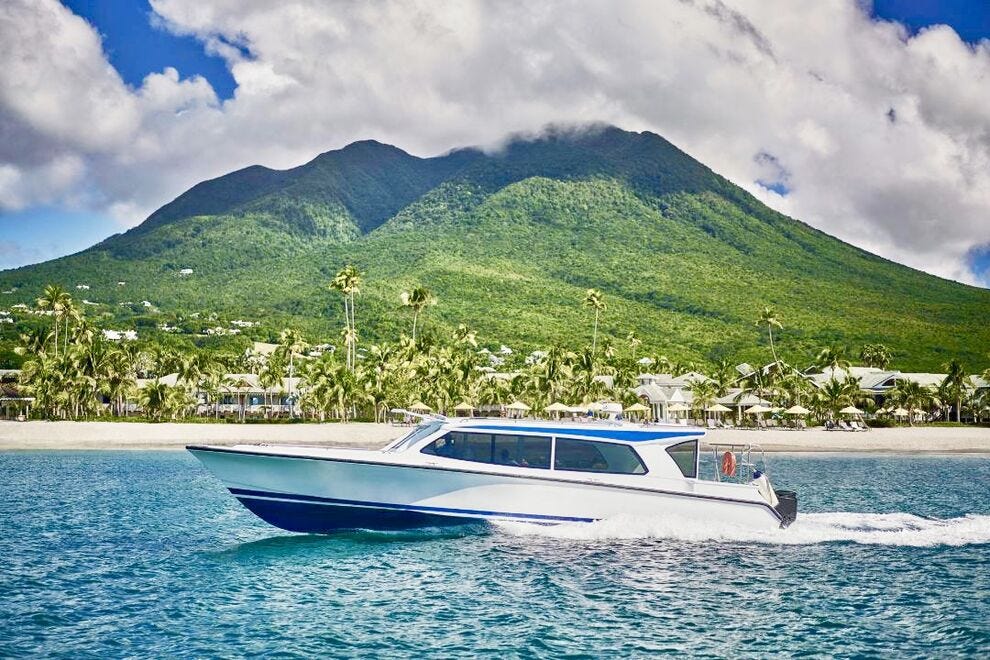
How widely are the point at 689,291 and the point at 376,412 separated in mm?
73094

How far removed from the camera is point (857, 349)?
4151 inches

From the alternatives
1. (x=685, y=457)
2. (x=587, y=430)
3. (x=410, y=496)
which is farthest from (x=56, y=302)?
(x=685, y=457)

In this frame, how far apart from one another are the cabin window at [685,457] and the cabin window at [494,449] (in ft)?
8.97

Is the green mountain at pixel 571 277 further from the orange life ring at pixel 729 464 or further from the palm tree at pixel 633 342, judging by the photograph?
the orange life ring at pixel 729 464

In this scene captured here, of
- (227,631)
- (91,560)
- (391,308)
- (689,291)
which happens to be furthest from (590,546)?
(689,291)

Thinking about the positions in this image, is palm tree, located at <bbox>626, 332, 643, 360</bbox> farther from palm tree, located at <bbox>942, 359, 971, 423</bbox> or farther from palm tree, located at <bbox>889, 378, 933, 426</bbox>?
palm tree, located at <bbox>942, 359, 971, 423</bbox>

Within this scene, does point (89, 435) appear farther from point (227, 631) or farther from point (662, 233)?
point (662, 233)

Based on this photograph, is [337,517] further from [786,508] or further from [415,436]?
[786,508]

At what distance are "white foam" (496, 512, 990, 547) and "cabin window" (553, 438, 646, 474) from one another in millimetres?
1046

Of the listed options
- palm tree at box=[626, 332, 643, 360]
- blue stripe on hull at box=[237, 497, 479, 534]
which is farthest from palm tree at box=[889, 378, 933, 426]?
blue stripe on hull at box=[237, 497, 479, 534]

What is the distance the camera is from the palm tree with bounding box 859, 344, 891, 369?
325 ft

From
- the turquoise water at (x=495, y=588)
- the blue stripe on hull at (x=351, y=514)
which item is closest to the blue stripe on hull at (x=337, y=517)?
the blue stripe on hull at (x=351, y=514)

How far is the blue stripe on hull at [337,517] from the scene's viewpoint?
1859cm

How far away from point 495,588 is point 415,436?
184 inches
